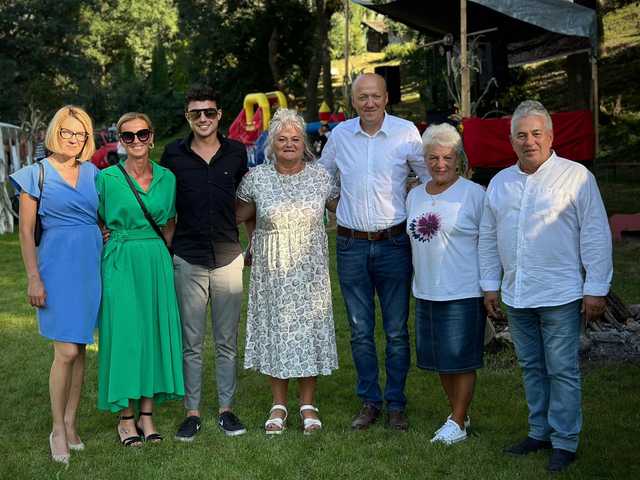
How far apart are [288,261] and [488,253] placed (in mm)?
1054

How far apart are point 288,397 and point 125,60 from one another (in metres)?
43.6

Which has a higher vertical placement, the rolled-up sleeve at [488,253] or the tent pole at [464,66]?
the tent pole at [464,66]

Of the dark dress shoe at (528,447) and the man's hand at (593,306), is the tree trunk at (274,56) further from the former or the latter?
the man's hand at (593,306)

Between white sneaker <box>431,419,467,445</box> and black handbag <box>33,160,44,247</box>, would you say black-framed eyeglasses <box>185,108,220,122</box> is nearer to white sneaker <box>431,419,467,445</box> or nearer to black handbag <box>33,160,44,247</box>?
black handbag <box>33,160,44,247</box>

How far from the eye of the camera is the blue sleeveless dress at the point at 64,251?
411cm

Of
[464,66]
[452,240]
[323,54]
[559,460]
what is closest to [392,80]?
→ [464,66]

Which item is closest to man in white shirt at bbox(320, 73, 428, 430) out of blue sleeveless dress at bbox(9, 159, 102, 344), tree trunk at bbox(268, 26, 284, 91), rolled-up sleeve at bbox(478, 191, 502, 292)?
rolled-up sleeve at bbox(478, 191, 502, 292)

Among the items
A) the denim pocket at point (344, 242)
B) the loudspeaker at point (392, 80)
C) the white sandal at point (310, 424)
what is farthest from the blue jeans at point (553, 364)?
the loudspeaker at point (392, 80)

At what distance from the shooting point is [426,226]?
4156 millimetres

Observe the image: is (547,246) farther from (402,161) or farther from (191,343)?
(191,343)

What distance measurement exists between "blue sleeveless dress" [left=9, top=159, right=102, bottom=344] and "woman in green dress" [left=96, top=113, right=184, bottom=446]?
131 millimetres

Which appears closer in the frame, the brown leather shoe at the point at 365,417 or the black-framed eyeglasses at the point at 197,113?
Result: the black-framed eyeglasses at the point at 197,113

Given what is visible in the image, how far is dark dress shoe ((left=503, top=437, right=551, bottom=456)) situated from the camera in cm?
411

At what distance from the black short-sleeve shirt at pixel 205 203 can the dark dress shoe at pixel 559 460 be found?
188 cm
